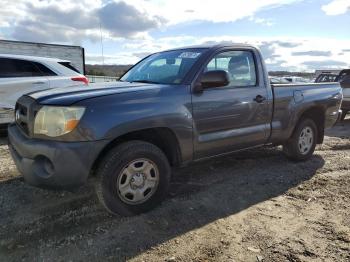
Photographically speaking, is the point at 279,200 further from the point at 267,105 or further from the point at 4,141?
the point at 4,141

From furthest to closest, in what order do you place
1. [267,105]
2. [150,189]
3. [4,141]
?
[4,141], [267,105], [150,189]

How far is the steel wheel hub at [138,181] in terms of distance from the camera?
12.6 feet

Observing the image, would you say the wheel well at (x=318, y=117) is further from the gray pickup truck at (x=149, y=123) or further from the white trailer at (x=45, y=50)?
the white trailer at (x=45, y=50)

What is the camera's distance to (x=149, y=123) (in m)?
3.88

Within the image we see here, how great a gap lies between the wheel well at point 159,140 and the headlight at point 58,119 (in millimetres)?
458

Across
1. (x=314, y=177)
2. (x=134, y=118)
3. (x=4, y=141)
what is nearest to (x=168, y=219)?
(x=134, y=118)

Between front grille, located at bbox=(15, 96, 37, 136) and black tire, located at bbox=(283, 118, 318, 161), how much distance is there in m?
3.85

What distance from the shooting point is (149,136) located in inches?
164

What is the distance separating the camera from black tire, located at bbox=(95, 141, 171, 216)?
12.1 feet

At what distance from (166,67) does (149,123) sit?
3.82 ft

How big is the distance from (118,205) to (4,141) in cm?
486

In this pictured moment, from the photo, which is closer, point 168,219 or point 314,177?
point 168,219

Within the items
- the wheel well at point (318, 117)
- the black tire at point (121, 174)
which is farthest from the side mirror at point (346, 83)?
the black tire at point (121, 174)

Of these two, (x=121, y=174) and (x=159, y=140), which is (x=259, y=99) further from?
(x=121, y=174)
